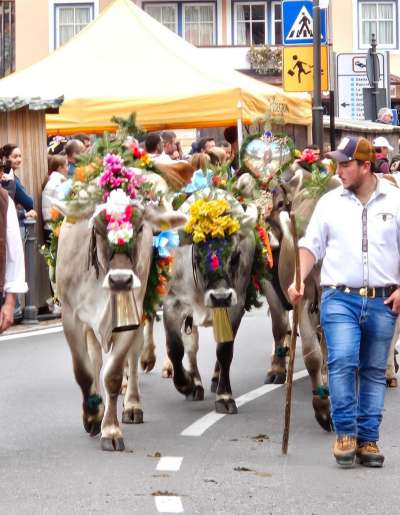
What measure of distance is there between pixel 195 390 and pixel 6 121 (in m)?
8.15

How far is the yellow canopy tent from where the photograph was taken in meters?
21.6

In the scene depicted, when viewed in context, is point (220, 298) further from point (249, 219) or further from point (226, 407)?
point (226, 407)

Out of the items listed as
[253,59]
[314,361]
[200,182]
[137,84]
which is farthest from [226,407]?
[253,59]

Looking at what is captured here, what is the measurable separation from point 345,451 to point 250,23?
141ft

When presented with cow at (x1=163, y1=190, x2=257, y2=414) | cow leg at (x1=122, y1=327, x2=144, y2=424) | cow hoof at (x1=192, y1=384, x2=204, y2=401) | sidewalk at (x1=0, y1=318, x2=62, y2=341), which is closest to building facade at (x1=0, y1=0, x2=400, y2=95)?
sidewalk at (x1=0, y1=318, x2=62, y2=341)

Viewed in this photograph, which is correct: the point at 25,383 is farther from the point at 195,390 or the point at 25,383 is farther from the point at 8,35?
the point at 8,35

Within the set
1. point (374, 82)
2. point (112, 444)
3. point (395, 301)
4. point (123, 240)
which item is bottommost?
point (112, 444)

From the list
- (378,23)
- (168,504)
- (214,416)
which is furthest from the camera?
(378,23)

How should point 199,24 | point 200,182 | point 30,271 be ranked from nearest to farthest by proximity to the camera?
point 200,182 < point 30,271 < point 199,24

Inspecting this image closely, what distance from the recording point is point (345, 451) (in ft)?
29.6

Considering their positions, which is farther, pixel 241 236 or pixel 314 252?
pixel 241 236

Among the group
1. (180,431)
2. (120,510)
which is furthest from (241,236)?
(120,510)

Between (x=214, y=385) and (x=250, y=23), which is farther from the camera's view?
(x=250, y=23)

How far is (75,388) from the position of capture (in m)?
12.7
